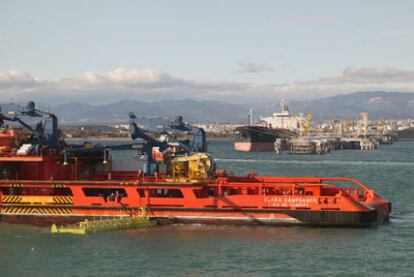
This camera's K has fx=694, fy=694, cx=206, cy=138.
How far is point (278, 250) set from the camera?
30.3m

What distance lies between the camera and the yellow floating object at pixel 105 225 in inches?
1330

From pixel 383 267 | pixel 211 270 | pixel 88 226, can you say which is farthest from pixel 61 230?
pixel 383 267

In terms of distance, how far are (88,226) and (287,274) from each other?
1131cm

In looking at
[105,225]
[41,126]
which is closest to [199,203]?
[105,225]

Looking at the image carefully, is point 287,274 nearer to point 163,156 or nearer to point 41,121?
point 163,156

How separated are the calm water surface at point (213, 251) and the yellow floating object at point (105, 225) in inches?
17.3

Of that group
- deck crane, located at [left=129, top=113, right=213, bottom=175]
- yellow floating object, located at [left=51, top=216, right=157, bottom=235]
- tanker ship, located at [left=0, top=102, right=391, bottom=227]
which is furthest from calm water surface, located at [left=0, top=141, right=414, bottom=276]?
deck crane, located at [left=129, top=113, right=213, bottom=175]

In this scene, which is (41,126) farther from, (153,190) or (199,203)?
(199,203)

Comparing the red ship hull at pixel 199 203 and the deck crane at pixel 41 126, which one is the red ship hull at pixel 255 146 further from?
the red ship hull at pixel 199 203

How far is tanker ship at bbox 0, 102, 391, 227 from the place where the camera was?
1362 inches

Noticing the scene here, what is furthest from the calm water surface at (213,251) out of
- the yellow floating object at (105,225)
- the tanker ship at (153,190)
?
the tanker ship at (153,190)

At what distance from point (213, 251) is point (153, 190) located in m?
7.08

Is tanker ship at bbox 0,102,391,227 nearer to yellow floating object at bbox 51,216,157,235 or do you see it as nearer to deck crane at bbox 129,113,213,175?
deck crane at bbox 129,113,213,175

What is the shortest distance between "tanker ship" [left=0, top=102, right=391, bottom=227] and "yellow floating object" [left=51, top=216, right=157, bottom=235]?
1.87 ft
